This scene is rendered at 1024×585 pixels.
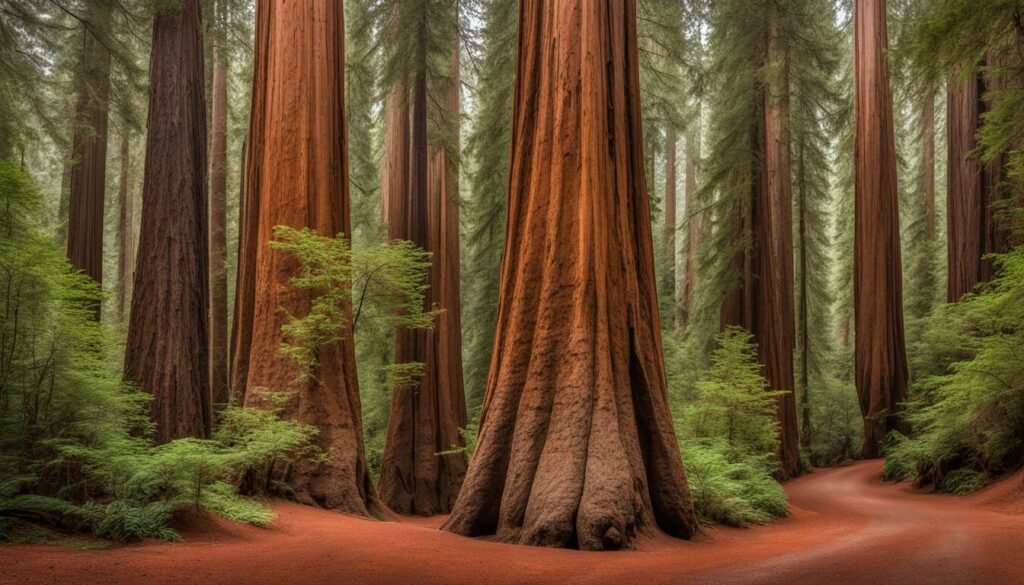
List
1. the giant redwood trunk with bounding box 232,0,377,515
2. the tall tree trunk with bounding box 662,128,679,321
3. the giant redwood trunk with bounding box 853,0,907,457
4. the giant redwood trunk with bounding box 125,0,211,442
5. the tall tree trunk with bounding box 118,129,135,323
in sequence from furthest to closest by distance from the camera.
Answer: the tall tree trunk with bounding box 662,128,679,321 < the tall tree trunk with bounding box 118,129,135,323 < the giant redwood trunk with bounding box 853,0,907,457 < the giant redwood trunk with bounding box 232,0,377,515 < the giant redwood trunk with bounding box 125,0,211,442

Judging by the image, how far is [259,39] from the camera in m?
11.3

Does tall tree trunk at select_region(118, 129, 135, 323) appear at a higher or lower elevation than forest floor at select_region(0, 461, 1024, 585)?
higher

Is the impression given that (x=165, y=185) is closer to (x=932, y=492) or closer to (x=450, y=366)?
(x=450, y=366)

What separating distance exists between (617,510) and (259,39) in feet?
31.1

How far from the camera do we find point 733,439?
1369 centimetres

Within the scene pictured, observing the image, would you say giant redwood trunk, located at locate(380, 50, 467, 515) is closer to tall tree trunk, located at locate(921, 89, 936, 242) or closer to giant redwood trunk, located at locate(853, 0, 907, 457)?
giant redwood trunk, located at locate(853, 0, 907, 457)

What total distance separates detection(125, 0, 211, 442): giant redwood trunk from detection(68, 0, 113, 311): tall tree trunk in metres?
7.15

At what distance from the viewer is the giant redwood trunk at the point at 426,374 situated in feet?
54.3

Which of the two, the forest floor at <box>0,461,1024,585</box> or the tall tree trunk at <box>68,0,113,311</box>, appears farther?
the tall tree trunk at <box>68,0,113,311</box>

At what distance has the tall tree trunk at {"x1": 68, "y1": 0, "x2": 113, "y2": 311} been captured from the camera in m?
16.0

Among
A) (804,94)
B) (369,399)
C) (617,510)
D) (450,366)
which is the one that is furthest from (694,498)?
(804,94)

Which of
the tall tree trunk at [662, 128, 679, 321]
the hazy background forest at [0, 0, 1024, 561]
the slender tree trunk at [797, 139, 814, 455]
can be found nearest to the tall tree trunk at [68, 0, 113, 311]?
the hazy background forest at [0, 0, 1024, 561]

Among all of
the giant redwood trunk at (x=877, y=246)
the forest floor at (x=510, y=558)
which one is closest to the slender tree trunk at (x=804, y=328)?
the giant redwood trunk at (x=877, y=246)

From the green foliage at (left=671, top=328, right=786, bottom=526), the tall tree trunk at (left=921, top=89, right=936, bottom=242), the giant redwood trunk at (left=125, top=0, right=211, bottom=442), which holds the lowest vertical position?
the green foliage at (left=671, top=328, right=786, bottom=526)
